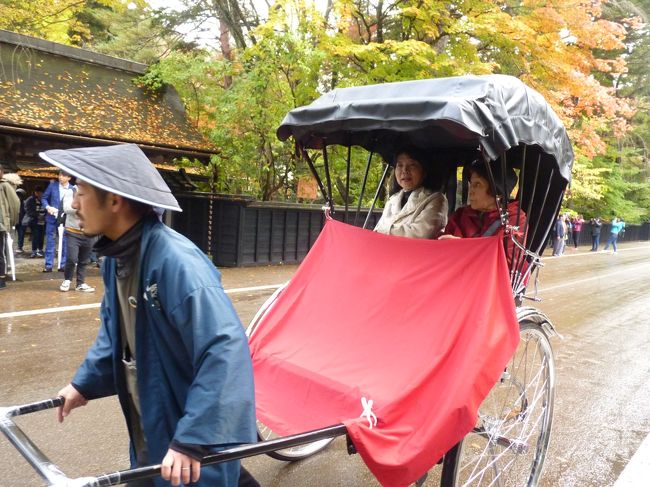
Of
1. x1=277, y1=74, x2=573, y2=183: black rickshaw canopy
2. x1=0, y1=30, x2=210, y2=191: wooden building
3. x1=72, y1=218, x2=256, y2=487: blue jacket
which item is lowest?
x1=72, y1=218, x2=256, y2=487: blue jacket

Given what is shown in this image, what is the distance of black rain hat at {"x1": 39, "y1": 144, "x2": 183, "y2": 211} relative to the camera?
1.76 meters

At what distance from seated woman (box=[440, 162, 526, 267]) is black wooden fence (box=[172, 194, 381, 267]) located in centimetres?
873

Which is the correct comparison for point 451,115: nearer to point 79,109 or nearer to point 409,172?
point 409,172

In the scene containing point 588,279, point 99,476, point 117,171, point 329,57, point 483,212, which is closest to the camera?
point 99,476

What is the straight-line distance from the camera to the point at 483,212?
368cm

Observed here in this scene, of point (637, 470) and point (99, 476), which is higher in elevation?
point (99, 476)

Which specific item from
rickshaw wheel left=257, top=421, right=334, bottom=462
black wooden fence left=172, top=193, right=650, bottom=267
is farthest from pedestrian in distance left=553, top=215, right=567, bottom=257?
rickshaw wheel left=257, top=421, right=334, bottom=462

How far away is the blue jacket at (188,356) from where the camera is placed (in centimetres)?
164

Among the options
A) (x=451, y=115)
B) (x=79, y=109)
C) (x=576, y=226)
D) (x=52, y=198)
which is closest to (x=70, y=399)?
(x=451, y=115)

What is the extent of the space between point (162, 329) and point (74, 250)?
759cm

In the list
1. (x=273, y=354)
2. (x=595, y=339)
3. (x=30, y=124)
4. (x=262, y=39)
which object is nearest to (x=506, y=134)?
(x=273, y=354)

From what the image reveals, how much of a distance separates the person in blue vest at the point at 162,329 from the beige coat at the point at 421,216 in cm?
207

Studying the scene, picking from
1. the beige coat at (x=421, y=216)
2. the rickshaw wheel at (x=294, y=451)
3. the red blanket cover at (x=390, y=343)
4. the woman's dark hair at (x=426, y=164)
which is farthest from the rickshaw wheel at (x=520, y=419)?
the woman's dark hair at (x=426, y=164)

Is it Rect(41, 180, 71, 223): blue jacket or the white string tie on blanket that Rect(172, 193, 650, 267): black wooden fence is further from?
the white string tie on blanket
